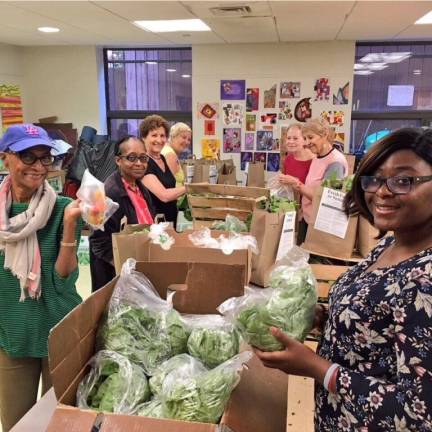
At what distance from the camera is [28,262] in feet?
4.58

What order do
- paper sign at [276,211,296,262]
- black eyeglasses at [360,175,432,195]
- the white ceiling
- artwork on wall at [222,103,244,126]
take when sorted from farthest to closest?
artwork on wall at [222,103,244,126]
the white ceiling
paper sign at [276,211,296,262]
black eyeglasses at [360,175,432,195]

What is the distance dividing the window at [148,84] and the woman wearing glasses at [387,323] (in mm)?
5691

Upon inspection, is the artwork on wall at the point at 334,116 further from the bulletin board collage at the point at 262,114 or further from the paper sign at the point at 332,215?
the paper sign at the point at 332,215

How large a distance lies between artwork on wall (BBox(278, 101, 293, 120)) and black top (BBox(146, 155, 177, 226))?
10.6 feet

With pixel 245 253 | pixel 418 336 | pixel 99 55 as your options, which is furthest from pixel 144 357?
pixel 99 55

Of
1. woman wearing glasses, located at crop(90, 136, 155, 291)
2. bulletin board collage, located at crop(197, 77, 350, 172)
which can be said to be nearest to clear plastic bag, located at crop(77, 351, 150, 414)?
woman wearing glasses, located at crop(90, 136, 155, 291)

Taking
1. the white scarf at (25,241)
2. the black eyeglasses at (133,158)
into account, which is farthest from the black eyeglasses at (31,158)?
the black eyeglasses at (133,158)

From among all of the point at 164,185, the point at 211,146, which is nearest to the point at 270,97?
the point at 211,146

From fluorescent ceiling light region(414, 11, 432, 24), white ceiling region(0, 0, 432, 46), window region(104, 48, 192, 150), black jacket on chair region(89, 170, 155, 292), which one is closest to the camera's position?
black jacket on chair region(89, 170, 155, 292)

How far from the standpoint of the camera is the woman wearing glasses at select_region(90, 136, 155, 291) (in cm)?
190

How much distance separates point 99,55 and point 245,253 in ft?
18.4

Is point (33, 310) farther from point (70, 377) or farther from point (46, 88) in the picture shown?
point (46, 88)

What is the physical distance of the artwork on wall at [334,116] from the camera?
5633mm

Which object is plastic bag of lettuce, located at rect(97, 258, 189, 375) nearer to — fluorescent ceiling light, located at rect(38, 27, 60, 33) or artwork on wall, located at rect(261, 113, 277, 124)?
fluorescent ceiling light, located at rect(38, 27, 60, 33)
